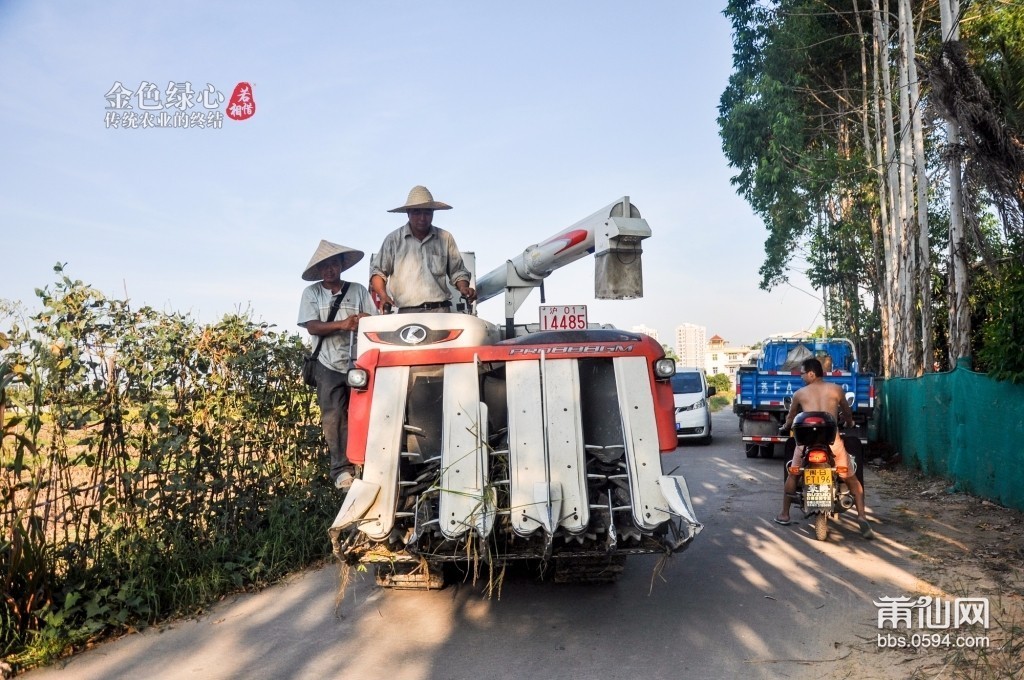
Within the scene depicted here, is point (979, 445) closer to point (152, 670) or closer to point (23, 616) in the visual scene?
point (152, 670)

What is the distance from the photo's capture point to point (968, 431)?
34.1 ft

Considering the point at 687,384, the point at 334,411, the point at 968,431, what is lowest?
the point at 968,431

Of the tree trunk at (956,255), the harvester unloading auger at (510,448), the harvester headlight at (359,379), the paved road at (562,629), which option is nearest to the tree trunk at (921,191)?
the tree trunk at (956,255)

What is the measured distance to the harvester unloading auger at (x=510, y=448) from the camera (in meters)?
5.06

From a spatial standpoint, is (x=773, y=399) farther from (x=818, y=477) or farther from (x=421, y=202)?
(x=421, y=202)

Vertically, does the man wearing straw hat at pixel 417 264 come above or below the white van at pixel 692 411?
above

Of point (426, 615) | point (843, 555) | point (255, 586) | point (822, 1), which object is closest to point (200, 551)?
point (255, 586)

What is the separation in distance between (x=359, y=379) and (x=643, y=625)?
2.45 metres

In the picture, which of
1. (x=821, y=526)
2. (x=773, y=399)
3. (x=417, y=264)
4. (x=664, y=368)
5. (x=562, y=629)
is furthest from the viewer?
(x=773, y=399)

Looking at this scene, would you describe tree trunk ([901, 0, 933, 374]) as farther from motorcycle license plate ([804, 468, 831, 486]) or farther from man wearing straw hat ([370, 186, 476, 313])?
man wearing straw hat ([370, 186, 476, 313])

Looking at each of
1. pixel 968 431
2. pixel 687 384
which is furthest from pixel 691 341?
pixel 968 431

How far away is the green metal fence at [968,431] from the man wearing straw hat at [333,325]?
664cm

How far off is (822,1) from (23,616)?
2434 centimetres

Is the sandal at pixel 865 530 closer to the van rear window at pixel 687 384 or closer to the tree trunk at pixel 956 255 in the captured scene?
the tree trunk at pixel 956 255
